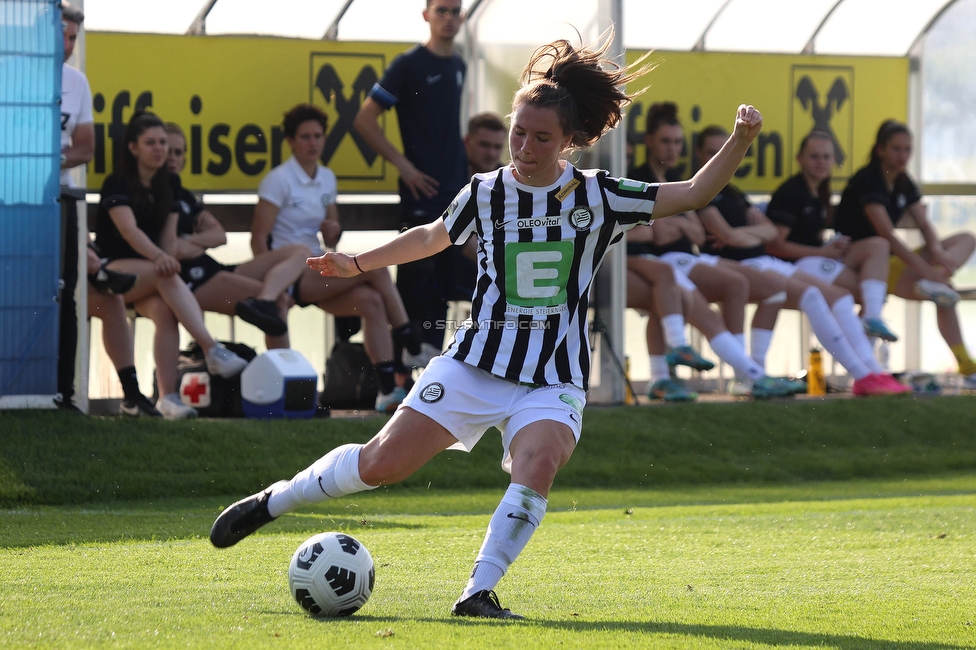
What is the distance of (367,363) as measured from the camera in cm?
923

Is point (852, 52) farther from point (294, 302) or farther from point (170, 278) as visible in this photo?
point (170, 278)

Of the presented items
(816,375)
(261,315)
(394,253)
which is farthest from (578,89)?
(816,375)

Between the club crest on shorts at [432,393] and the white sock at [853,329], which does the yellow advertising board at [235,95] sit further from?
the club crest on shorts at [432,393]

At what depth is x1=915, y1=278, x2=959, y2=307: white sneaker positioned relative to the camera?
11.1m

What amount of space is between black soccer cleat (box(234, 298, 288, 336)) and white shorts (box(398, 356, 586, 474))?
14.5 ft

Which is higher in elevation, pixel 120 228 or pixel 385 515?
pixel 120 228

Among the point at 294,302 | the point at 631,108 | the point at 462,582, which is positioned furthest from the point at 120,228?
the point at 631,108

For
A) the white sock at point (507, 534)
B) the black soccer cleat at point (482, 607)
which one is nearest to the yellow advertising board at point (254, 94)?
the white sock at point (507, 534)

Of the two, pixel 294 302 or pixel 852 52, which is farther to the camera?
pixel 852 52

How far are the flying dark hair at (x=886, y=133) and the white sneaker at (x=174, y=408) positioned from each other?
20.3ft

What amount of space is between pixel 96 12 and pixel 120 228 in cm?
277

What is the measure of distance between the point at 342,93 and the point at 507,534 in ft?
24.3

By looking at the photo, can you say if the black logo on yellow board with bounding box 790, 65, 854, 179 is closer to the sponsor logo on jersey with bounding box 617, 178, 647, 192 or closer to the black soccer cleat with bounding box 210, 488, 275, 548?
the sponsor logo on jersey with bounding box 617, 178, 647, 192

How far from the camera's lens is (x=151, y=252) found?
8062 millimetres
